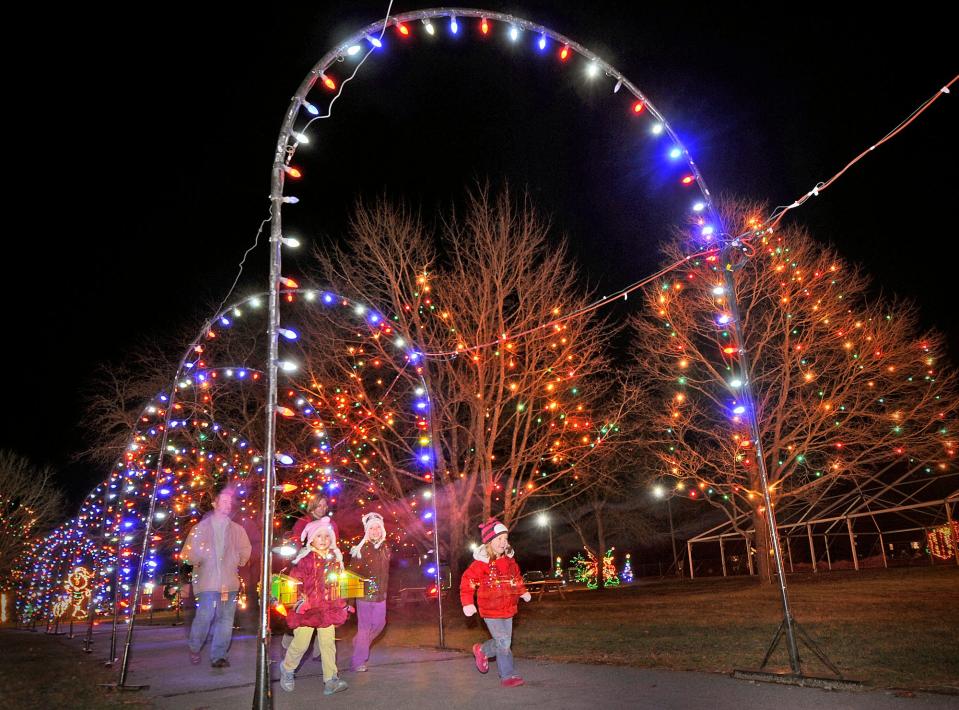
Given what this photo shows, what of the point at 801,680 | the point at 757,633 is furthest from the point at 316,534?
the point at 757,633

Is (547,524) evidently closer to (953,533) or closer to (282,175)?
(953,533)

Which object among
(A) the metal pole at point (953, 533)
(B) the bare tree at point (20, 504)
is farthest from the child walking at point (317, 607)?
(B) the bare tree at point (20, 504)

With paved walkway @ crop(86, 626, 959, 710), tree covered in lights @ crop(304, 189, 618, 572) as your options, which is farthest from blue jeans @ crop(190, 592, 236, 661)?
tree covered in lights @ crop(304, 189, 618, 572)

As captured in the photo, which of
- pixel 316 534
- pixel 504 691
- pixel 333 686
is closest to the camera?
pixel 504 691

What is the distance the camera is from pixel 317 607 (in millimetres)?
6754

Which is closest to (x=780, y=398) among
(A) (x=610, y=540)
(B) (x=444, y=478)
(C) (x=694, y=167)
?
(B) (x=444, y=478)

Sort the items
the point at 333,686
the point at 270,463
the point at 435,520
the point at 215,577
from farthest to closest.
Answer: the point at 435,520 → the point at 215,577 → the point at 333,686 → the point at 270,463

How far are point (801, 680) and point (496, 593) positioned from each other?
2666 mm

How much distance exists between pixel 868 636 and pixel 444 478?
869cm

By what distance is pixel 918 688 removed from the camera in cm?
→ 535

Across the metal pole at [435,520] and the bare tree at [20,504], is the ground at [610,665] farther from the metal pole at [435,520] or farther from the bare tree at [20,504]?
the bare tree at [20,504]

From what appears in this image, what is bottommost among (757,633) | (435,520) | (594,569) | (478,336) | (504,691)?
(504,691)

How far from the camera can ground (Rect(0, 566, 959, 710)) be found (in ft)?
18.7

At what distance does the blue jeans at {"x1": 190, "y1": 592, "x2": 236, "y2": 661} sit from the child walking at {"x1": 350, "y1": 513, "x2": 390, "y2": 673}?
4.95 feet
